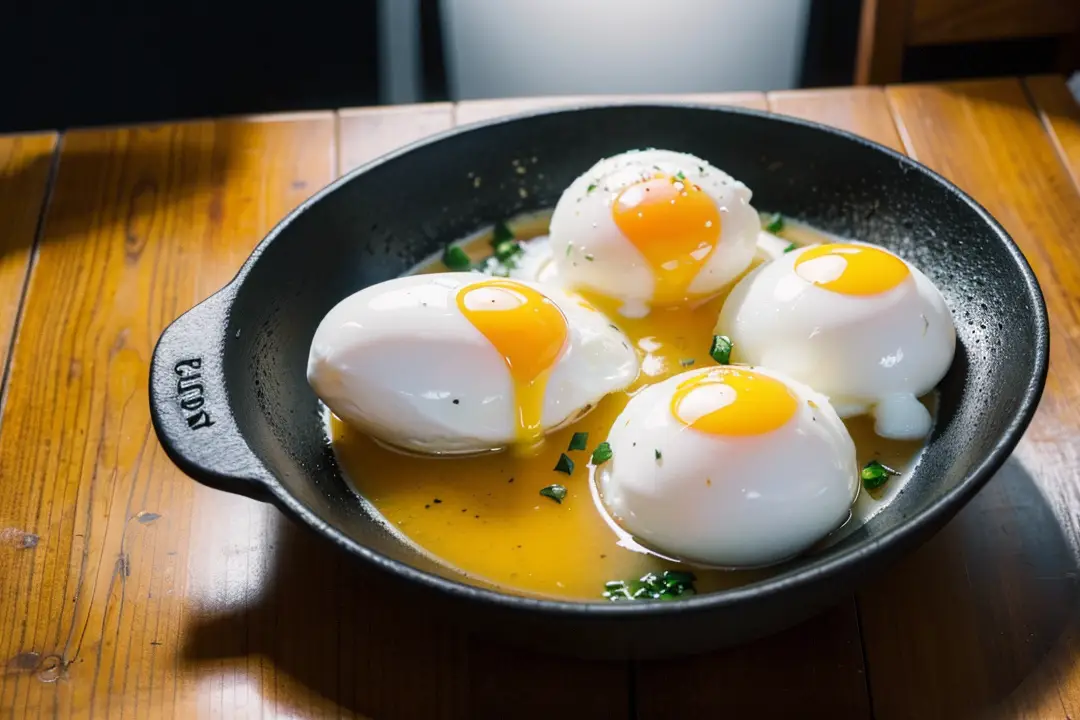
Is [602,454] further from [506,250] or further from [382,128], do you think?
[382,128]

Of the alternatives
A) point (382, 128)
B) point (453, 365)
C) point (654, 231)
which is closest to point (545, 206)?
point (654, 231)

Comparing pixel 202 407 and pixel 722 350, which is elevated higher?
pixel 202 407

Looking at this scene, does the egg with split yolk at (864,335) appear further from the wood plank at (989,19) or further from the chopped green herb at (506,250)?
the wood plank at (989,19)

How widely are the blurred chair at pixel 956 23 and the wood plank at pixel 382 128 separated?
3.51ft

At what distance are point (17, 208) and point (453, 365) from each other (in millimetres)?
1202

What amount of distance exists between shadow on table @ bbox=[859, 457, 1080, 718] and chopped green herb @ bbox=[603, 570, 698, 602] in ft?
0.81

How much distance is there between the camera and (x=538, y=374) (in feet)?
4.82

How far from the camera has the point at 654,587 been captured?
131 cm

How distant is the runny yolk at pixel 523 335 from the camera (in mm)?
1452

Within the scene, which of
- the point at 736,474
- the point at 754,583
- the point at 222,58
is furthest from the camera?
the point at 222,58

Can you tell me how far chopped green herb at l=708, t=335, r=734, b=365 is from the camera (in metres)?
1.62

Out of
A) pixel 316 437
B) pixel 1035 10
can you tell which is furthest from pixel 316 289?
pixel 1035 10

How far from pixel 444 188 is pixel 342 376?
21.9 inches

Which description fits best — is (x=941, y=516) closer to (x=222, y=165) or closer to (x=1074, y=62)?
(x=222, y=165)
